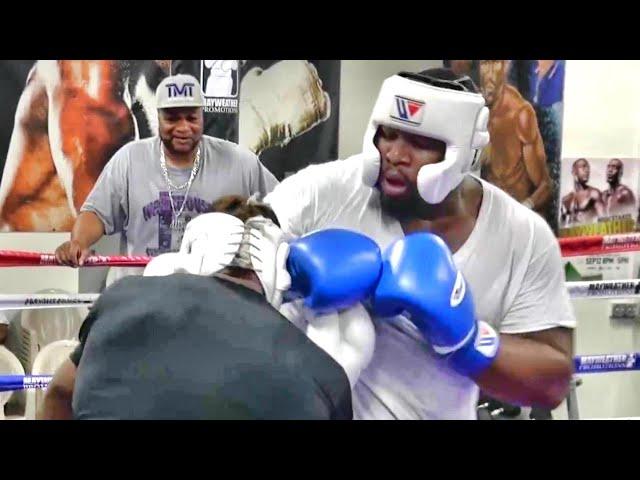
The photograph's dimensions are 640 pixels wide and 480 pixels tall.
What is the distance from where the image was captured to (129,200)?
5.28ft

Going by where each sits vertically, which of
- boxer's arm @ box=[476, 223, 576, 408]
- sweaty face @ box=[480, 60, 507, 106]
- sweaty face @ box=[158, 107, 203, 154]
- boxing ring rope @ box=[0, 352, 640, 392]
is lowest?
boxing ring rope @ box=[0, 352, 640, 392]

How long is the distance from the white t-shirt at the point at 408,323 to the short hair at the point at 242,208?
0.02 metres

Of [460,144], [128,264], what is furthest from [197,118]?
[460,144]

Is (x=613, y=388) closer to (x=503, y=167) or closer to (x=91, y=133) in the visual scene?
(x=503, y=167)

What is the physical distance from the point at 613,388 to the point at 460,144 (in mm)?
1057

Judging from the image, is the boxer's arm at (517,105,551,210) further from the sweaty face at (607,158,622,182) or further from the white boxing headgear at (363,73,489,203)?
the white boxing headgear at (363,73,489,203)

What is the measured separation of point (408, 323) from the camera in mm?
1407

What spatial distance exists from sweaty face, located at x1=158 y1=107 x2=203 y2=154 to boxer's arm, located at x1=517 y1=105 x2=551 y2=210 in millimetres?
768

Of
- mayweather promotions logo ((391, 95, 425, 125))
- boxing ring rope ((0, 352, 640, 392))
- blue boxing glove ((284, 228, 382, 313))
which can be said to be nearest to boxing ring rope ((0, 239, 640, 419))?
boxing ring rope ((0, 352, 640, 392))

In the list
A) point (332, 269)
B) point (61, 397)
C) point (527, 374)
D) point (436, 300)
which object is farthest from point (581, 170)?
point (61, 397)

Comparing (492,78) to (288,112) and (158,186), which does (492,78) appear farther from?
(158,186)

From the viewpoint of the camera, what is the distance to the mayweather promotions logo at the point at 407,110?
1.33 metres

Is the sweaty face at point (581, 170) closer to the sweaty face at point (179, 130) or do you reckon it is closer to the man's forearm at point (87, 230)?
the sweaty face at point (179, 130)

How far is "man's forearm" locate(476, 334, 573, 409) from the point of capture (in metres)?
1.40
